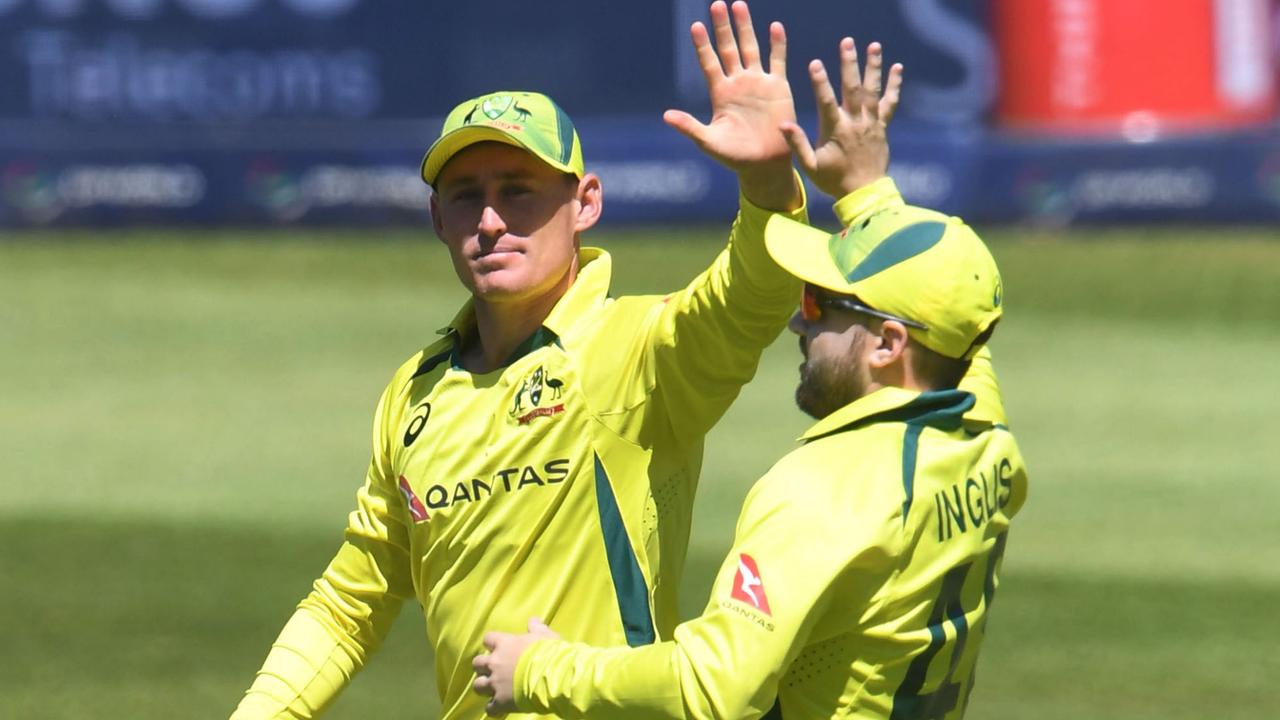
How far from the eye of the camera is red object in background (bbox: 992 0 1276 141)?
20.7 metres

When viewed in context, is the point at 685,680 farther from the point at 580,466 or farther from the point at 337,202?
the point at 337,202

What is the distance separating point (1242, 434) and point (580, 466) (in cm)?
1156

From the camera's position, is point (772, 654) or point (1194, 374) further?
point (1194, 374)

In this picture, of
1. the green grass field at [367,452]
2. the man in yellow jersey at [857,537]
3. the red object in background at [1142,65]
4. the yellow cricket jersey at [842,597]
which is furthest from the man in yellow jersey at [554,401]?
the red object in background at [1142,65]

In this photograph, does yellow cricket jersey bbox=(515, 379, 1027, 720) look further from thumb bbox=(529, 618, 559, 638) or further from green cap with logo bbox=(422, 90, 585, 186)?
green cap with logo bbox=(422, 90, 585, 186)

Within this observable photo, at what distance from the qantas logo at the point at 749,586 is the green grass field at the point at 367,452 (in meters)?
5.28

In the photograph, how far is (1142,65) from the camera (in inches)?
818

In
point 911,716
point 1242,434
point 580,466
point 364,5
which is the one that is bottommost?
point 1242,434

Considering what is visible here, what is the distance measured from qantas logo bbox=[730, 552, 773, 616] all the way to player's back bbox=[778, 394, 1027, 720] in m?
0.14

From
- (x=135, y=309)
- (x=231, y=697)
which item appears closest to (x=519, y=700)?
(x=231, y=697)

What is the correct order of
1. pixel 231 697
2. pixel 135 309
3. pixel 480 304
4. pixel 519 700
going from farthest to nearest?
pixel 135 309, pixel 231 697, pixel 480 304, pixel 519 700

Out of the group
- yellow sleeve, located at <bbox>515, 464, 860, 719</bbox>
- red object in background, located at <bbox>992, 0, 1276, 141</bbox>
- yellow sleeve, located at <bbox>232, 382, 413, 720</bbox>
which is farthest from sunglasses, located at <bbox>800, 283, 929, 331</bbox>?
red object in background, located at <bbox>992, 0, 1276, 141</bbox>

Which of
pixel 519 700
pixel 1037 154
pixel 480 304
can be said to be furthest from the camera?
pixel 1037 154

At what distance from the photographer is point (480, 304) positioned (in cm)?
468
